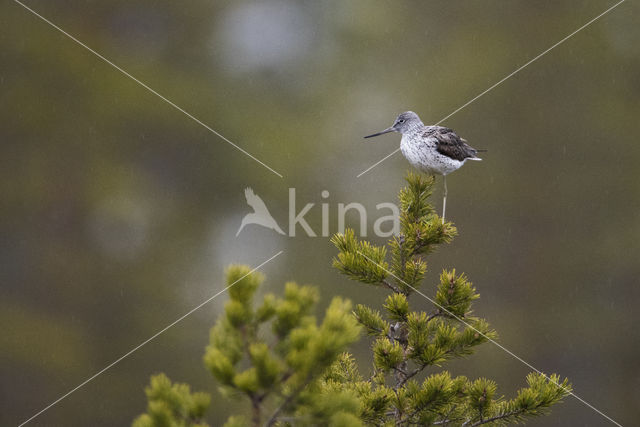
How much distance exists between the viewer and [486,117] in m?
11.9

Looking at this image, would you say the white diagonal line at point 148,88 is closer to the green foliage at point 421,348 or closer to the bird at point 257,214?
the bird at point 257,214

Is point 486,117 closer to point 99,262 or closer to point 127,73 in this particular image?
point 127,73

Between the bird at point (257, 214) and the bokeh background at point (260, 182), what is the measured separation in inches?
12.0

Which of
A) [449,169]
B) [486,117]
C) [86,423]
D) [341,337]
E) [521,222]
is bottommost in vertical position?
[341,337]

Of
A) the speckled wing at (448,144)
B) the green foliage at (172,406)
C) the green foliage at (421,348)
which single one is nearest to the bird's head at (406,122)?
the speckled wing at (448,144)

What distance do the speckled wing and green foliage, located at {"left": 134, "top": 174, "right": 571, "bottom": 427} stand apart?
0.83 m

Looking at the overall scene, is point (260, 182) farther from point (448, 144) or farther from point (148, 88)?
point (448, 144)

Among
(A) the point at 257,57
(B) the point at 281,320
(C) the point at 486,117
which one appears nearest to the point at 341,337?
(B) the point at 281,320

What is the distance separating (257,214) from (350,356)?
27.0 feet

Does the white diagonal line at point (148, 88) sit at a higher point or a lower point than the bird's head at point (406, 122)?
higher

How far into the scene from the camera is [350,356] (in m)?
3.47

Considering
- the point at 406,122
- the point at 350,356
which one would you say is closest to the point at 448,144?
the point at 406,122

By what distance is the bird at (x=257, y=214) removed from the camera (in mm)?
11219

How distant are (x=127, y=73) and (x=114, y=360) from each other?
4.93m
